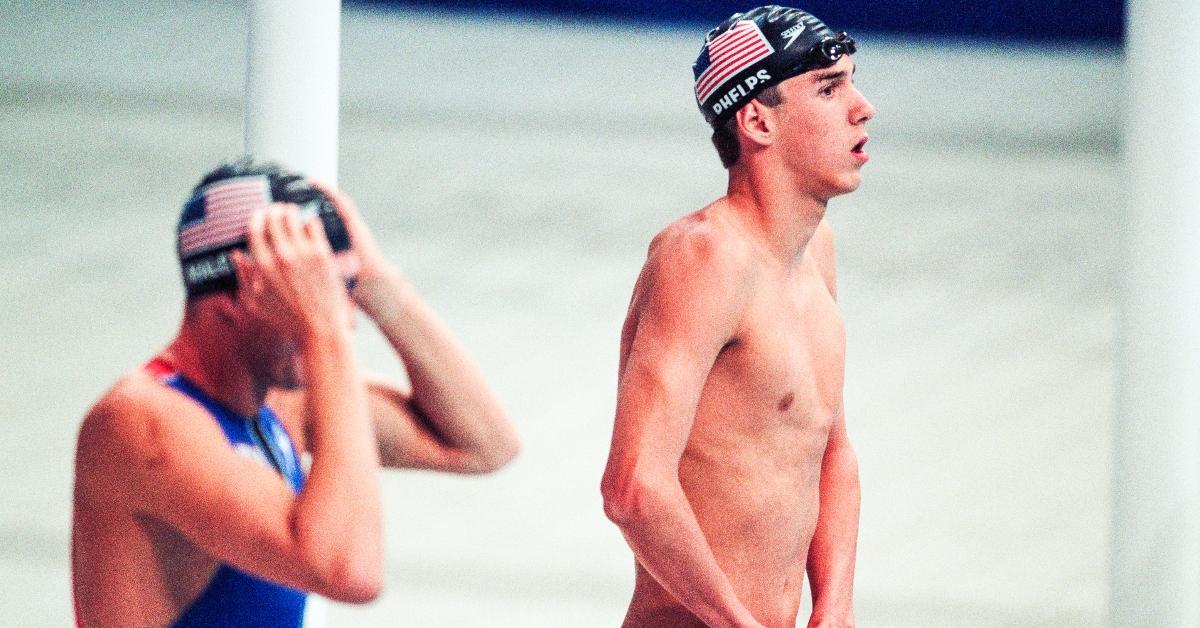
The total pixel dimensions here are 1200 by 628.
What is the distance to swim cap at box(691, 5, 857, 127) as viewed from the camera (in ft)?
9.95

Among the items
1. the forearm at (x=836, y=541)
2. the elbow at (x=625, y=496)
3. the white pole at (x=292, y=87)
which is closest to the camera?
the elbow at (x=625, y=496)

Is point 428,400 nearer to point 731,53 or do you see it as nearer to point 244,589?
point 244,589

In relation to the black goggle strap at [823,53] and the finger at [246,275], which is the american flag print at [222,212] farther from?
the black goggle strap at [823,53]

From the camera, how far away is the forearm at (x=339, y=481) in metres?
1.90

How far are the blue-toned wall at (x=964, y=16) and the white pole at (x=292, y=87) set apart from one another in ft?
16.5

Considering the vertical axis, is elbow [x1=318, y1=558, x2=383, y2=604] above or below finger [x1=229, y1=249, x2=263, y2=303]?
below

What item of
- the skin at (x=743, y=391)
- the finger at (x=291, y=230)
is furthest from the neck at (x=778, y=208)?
the finger at (x=291, y=230)

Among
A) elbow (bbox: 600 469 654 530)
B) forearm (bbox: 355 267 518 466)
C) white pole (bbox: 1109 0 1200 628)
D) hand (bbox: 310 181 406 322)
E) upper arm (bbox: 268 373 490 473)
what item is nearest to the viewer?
hand (bbox: 310 181 406 322)

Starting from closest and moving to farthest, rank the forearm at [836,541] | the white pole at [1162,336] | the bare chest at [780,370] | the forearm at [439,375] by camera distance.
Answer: the forearm at [439,375]
the bare chest at [780,370]
the forearm at [836,541]
the white pole at [1162,336]

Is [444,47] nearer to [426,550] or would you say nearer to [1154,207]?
[426,550]

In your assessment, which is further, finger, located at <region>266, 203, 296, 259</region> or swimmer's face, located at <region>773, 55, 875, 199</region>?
swimmer's face, located at <region>773, 55, 875, 199</region>

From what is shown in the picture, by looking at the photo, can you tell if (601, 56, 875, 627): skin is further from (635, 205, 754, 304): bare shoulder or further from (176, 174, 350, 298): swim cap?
(176, 174, 350, 298): swim cap

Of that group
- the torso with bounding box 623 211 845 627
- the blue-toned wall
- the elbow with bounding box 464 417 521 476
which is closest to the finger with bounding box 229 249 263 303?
the elbow with bounding box 464 417 521 476

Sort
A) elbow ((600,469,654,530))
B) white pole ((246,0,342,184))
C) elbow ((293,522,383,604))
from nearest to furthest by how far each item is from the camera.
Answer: elbow ((293,522,383,604)) → elbow ((600,469,654,530)) → white pole ((246,0,342,184))
